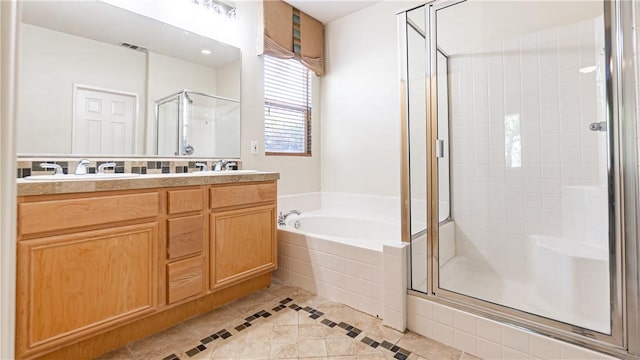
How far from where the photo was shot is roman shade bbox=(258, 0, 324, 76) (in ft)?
8.72

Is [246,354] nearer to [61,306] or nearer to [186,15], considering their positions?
[61,306]

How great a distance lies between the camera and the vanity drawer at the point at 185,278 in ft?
5.35

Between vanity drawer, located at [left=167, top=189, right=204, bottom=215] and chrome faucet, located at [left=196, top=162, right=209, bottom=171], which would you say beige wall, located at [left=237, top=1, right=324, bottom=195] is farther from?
vanity drawer, located at [left=167, top=189, right=204, bottom=215]

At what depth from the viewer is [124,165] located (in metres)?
1.94

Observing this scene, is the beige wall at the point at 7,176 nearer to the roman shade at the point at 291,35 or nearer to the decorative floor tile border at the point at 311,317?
the decorative floor tile border at the point at 311,317

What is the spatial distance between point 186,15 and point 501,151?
8.50 ft

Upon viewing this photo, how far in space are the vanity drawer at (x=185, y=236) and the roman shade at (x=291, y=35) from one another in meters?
1.65

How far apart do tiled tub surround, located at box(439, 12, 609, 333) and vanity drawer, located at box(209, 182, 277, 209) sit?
1256mm

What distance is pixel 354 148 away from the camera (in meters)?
3.06

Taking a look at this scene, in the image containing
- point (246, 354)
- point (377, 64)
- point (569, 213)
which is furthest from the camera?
point (377, 64)

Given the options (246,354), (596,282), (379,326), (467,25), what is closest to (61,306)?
(246,354)

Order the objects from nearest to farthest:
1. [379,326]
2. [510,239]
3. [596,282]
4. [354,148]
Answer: [596,282], [379,326], [510,239], [354,148]

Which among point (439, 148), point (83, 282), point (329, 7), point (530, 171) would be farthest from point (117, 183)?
point (530, 171)

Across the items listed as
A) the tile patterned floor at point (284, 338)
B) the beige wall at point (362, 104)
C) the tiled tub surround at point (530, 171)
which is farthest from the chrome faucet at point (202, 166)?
the tiled tub surround at point (530, 171)
